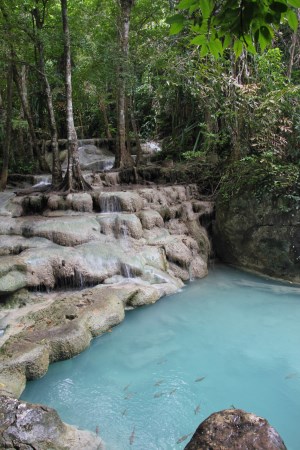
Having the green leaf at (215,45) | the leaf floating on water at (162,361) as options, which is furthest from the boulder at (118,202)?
the green leaf at (215,45)

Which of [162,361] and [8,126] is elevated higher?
[8,126]

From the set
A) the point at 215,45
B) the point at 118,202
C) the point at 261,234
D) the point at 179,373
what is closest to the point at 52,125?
the point at 118,202

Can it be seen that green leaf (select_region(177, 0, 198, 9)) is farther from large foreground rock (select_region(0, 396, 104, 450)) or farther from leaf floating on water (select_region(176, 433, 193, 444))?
leaf floating on water (select_region(176, 433, 193, 444))

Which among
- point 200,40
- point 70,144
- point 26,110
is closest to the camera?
point 200,40

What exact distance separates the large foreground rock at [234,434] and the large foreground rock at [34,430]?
127 cm

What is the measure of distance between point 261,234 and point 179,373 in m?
4.40

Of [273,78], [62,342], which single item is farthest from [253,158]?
[62,342]

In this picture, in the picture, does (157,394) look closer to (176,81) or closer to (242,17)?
(242,17)

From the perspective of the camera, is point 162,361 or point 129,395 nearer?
point 129,395

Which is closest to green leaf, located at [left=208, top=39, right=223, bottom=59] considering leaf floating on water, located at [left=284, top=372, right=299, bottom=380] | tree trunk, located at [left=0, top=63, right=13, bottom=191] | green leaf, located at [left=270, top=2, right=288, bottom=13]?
green leaf, located at [left=270, top=2, right=288, bottom=13]

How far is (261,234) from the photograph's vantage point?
7871 millimetres

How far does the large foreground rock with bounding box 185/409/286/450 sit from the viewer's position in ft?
6.40

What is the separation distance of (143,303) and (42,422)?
11.0ft

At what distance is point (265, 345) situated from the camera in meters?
4.88
